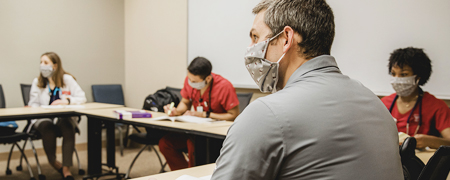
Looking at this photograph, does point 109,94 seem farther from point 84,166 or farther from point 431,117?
point 431,117

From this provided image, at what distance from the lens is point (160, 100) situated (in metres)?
3.48

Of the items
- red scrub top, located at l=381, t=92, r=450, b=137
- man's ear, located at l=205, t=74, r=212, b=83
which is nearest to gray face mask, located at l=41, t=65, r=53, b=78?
man's ear, located at l=205, t=74, r=212, b=83

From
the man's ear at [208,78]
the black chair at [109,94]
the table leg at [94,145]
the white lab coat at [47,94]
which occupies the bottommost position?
the table leg at [94,145]

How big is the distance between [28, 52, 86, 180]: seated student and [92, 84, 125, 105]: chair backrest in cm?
126

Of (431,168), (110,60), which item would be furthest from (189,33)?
(431,168)

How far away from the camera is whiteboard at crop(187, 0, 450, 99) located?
258 centimetres

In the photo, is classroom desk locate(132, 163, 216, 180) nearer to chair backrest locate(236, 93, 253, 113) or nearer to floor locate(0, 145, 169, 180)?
chair backrest locate(236, 93, 253, 113)

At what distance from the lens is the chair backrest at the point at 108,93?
16.1ft

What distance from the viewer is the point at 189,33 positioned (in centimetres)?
452

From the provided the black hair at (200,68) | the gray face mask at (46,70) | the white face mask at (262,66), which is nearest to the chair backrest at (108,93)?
the gray face mask at (46,70)

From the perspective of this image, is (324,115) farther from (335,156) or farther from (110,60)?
(110,60)

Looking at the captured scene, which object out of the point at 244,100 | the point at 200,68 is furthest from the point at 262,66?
the point at 244,100

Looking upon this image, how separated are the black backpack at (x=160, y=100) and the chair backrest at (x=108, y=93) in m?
1.79

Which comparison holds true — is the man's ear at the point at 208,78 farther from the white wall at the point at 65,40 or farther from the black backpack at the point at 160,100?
the white wall at the point at 65,40
